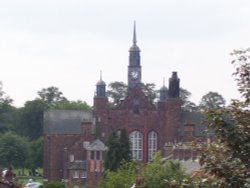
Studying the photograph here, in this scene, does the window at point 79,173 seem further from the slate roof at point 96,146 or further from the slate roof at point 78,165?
the slate roof at point 96,146

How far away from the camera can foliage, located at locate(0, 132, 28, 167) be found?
13850cm

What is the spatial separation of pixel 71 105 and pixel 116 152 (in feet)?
207

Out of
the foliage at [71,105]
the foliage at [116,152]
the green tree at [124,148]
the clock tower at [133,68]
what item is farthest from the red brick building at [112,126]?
the foliage at [71,105]

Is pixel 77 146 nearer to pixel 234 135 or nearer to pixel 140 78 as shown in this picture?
pixel 140 78

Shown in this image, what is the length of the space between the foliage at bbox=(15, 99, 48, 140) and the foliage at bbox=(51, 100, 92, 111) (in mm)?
3903

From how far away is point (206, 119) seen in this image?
15148 millimetres

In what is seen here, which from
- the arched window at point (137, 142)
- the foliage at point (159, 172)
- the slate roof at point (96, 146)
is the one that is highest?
the arched window at point (137, 142)

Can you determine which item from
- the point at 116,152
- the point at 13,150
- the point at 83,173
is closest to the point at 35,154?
the point at 13,150

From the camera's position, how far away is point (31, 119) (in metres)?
159

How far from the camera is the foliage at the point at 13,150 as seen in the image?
138500mm

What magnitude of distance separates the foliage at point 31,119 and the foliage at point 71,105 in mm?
3903

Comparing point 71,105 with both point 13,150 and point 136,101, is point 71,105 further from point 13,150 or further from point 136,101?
point 136,101

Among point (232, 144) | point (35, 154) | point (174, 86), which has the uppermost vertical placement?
point (174, 86)

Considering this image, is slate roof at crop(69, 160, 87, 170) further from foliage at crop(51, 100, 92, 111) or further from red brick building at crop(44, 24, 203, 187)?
foliage at crop(51, 100, 92, 111)
